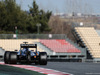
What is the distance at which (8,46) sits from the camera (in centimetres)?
4484

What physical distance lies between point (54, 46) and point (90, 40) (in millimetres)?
5458

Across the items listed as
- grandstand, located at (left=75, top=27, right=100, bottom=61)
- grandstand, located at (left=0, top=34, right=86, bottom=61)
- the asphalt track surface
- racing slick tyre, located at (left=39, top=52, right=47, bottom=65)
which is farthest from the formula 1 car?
grandstand, located at (left=75, top=27, right=100, bottom=61)

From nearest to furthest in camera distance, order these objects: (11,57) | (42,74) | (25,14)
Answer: (42,74) → (11,57) → (25,14)

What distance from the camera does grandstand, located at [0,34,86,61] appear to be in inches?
1704

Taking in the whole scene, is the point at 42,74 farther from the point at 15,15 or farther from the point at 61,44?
the point at 15,15

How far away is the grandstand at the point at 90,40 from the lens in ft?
142

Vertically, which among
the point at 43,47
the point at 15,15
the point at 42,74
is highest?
the point at 15,15

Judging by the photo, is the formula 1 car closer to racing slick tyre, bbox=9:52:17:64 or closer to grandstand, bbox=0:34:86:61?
racing slick tyre, bbox=9:52:17:64

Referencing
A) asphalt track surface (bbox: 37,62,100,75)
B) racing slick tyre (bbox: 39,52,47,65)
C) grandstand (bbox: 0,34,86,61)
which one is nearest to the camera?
asphalt track surface (bbox: 37,62,100,75)

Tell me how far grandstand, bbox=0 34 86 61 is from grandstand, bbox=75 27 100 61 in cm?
129

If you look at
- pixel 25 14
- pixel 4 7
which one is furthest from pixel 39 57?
pixel 25 14

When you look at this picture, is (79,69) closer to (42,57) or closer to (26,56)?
(42,57)

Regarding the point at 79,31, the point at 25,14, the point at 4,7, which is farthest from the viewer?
the point at 25,14

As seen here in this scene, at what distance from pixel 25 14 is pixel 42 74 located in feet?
173
